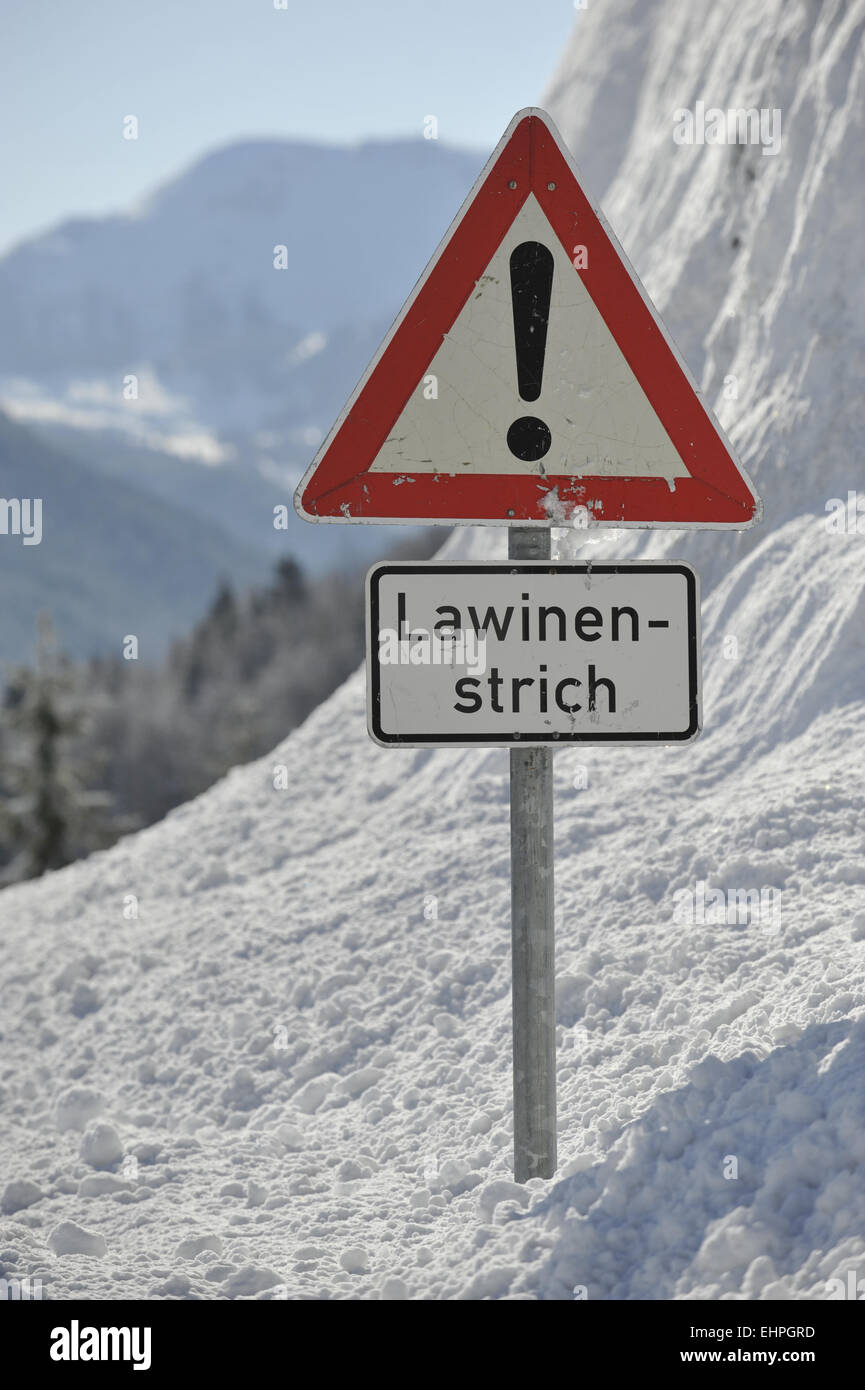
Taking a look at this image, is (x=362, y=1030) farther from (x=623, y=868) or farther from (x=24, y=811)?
(x=24, y=811)

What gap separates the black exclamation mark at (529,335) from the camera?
8.62ft

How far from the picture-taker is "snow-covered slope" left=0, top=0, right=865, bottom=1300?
272 centimetres

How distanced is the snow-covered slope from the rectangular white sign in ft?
3.16

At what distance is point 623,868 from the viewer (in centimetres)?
447

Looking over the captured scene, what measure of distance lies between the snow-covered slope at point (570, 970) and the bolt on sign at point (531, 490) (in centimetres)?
46
